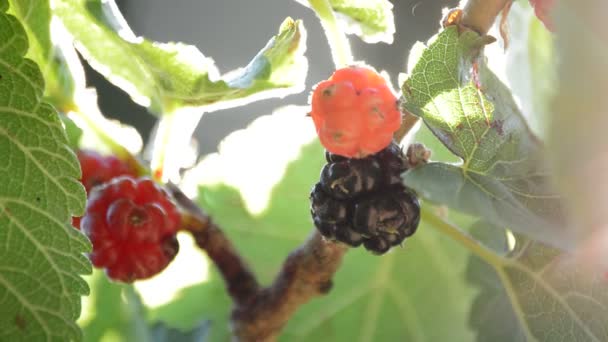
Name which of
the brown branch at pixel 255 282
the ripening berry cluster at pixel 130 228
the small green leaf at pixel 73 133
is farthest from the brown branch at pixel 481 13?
the small green leaf at pixel 73 133

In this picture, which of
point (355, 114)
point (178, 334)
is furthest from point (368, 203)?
point (178, 334)

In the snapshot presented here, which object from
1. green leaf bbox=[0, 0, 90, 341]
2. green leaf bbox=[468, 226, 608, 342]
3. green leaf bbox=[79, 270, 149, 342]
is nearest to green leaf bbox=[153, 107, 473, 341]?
green leaf bbox=[79, 270, 149, 342]

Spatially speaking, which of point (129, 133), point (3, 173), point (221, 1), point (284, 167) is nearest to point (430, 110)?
point (3, 173)

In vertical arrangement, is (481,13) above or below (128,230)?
above

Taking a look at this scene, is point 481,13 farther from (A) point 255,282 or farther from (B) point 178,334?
(B) point 178,334

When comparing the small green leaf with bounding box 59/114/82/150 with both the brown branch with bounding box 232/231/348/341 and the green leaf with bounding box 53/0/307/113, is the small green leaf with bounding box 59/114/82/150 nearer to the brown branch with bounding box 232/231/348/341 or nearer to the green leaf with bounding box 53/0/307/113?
the green leaf with bounding box 53/0/307/113

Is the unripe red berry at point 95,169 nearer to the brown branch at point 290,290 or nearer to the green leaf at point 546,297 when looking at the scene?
the brown branch at point 290,290
